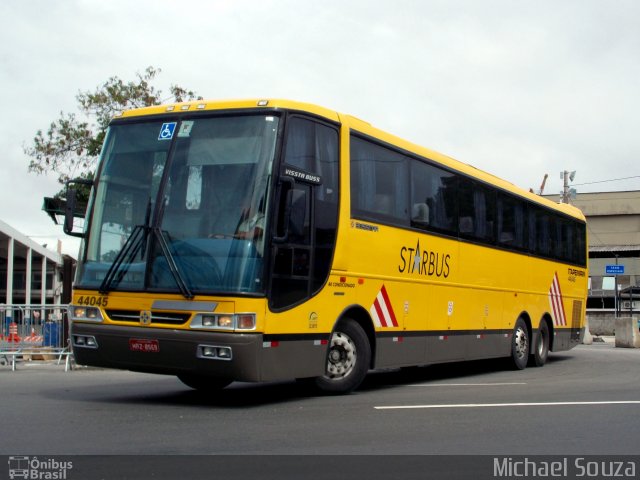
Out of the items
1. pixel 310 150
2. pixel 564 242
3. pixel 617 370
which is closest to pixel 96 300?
pixel 310 150

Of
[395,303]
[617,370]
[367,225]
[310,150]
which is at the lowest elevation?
[617,370]

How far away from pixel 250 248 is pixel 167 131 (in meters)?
2.00

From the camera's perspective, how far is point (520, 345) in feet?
56.0

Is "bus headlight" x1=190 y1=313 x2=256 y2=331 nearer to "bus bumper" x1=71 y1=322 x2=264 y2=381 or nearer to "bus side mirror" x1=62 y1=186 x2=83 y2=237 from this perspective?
"bus bumper" x1=71 y1=322 x2=264 y2=381

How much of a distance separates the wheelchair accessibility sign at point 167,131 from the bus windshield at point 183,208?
0.05ft

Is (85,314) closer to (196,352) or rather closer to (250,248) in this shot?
(196,352)

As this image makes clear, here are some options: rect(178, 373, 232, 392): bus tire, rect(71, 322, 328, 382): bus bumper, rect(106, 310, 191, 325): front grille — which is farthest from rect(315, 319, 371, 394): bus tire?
rect(106, 310, 191, 325): front grille

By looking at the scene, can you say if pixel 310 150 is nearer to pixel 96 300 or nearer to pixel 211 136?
pixel 211 136

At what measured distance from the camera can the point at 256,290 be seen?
9.04m

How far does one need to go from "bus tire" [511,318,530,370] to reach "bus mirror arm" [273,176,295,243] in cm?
861

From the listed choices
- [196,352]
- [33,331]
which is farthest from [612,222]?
[196,352]

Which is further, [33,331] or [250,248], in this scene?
[33,331]

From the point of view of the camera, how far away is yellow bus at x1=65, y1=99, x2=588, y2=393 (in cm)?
909

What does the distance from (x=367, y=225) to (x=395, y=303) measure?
144 cm
